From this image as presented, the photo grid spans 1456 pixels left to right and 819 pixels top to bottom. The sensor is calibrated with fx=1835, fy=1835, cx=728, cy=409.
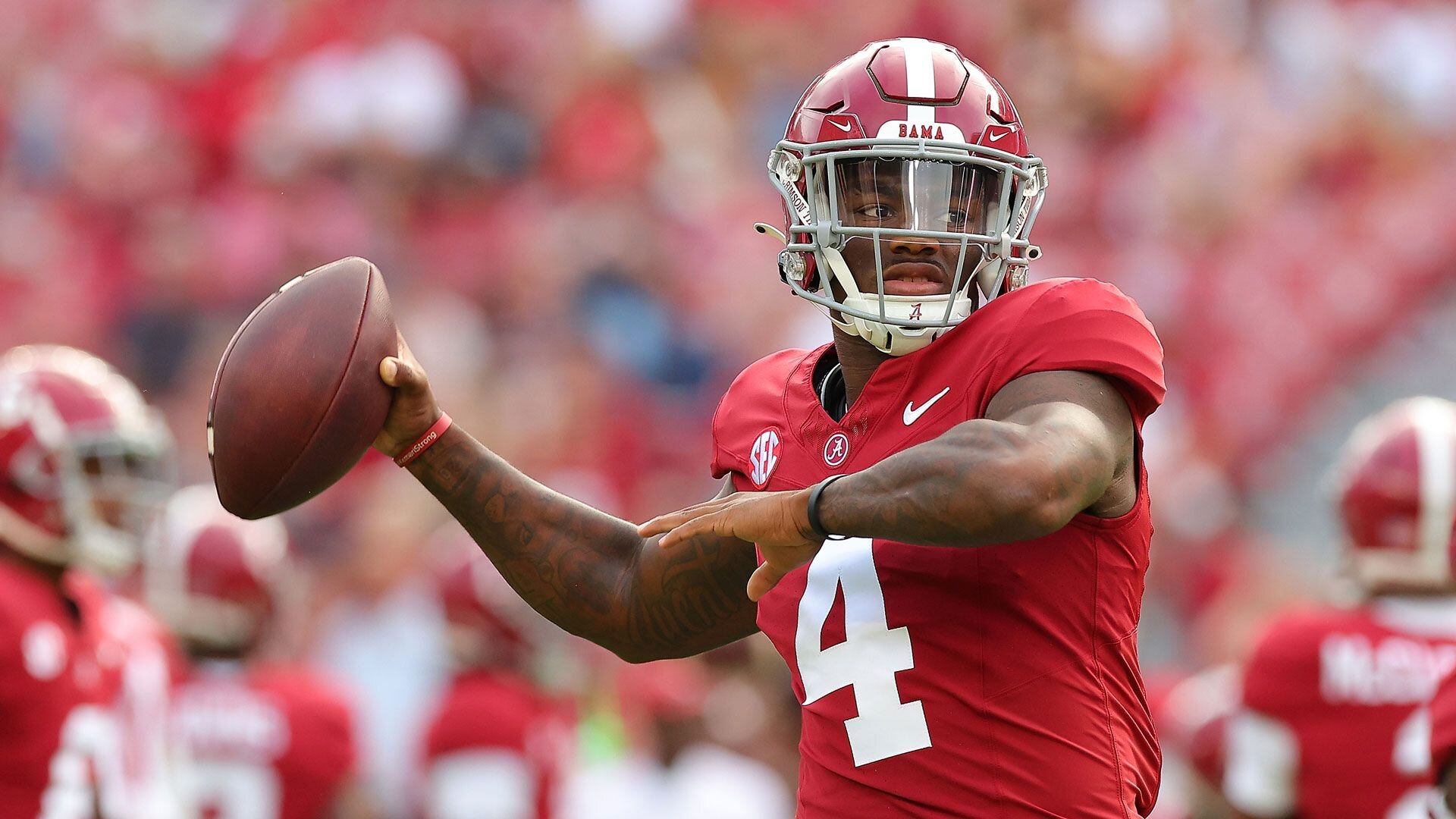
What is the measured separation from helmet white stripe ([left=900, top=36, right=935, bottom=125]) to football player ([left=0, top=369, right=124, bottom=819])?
2.32m

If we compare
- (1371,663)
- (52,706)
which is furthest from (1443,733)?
(52,706)

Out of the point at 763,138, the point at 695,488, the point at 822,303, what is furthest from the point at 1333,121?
the point at 822,303

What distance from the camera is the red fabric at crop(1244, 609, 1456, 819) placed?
399 cm

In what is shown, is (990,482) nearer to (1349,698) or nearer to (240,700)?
(1349,698)

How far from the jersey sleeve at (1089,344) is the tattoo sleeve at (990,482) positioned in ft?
0.19

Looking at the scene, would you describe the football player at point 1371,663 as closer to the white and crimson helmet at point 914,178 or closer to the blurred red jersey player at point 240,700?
the white and crimson helmet at point 914,178

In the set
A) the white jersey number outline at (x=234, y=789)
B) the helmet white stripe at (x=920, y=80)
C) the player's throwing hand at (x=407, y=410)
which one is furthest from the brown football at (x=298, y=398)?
the white jersey number outline at (x=234, y=789)

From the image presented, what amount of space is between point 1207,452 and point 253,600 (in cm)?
438

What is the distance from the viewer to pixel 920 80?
2.52m

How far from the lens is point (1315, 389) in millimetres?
8023

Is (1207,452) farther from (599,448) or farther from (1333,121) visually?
(599,448)

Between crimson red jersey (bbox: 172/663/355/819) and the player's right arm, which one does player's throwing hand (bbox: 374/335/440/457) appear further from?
crimson red jersey (bbox: 172/663/355/819)

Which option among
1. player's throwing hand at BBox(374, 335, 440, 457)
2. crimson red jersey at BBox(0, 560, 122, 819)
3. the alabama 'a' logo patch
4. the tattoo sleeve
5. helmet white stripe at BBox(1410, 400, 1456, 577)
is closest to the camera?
the tattoo sleeve

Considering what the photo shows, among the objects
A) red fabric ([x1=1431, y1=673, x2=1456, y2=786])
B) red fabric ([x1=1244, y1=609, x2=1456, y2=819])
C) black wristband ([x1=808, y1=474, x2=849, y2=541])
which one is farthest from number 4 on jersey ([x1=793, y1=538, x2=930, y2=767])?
red fabric ([x1=1244, y1=609, x2=1456, y2=819])
